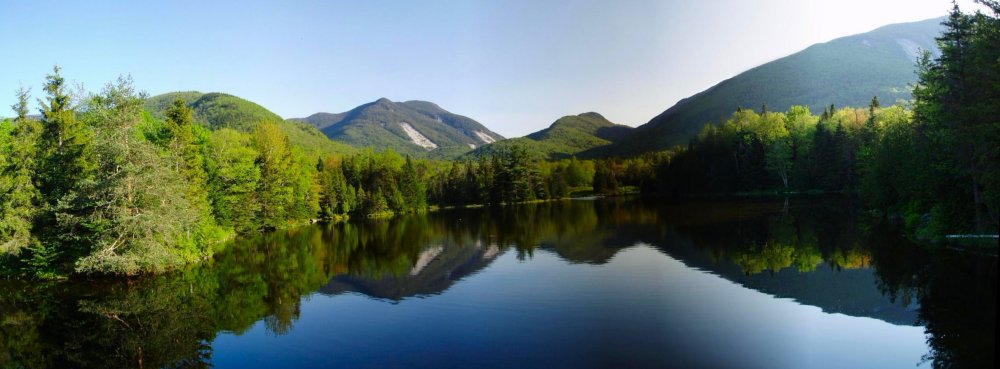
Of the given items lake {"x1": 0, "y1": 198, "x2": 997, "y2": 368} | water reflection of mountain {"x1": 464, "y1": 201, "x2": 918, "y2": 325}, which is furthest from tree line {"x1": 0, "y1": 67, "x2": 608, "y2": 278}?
water reflection of mountain {"x1": 464, "y1": 201, "x2": 918, "y2": 325}

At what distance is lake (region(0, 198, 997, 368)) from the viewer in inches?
616

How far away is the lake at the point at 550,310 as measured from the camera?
51.3 feet

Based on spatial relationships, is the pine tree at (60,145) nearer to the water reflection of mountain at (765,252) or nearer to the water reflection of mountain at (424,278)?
the water reflection of mountain at (424,278)

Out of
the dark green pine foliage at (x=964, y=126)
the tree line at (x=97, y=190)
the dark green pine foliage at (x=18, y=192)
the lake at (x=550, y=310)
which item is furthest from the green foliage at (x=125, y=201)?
the dark green pine foliage at (x=964, y=126)

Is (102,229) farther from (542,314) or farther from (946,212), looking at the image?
(946,212)

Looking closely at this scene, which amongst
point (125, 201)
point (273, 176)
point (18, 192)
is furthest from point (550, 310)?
point (273, 176)

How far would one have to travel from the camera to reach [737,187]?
103875 mm

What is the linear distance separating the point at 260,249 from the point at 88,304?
20156 millimetres

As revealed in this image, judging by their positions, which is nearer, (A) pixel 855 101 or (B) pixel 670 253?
(B) pixel 670 253

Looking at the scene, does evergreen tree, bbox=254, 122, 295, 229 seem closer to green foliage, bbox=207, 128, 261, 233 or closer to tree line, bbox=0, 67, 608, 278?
green foliage, bbox=207, 128, 261, 233

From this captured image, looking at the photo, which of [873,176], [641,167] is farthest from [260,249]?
[641,167]

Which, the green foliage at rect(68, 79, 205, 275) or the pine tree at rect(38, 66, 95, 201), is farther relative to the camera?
the pine tree at rect(38, 66, 95, 201)

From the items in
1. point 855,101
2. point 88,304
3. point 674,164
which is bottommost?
point 88,304

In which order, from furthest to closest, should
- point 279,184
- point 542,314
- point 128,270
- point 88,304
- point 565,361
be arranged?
point 279,184 → point 128,270 → point 88,304 → point 542,314 → point 565,361
